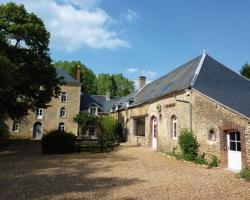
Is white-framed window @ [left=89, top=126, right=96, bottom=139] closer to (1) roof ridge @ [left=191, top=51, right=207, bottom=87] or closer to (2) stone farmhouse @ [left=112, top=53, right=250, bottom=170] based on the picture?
(2) stone farmhouse @ [left=112, top=53, right=250, bottom=170]

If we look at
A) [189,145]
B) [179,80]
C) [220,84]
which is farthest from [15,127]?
[220,84]

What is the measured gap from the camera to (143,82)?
99.0 feet

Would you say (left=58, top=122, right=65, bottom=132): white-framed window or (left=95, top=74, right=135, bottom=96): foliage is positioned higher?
(left=95, top=74, right=135, bottom=96): foliage

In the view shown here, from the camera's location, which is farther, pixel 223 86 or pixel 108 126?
pixel 108 126

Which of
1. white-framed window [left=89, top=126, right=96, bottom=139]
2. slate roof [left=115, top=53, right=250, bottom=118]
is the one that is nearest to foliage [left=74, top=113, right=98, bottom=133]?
white-framed window [left=89, top=126, right=96, bottom=139]

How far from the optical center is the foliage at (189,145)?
13.0 meters

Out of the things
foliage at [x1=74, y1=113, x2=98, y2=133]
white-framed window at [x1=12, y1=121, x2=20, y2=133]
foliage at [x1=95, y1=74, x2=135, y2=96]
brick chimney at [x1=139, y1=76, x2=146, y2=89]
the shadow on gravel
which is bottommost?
the shadow on gravel

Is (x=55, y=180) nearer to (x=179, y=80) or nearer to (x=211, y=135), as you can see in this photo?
(x=211, y=135)

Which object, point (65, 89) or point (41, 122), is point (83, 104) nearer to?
point (65, 89)

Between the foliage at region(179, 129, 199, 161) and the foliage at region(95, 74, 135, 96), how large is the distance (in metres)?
38.9

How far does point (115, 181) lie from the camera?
831 centimetres

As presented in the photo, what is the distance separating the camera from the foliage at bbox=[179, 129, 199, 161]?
1298cm

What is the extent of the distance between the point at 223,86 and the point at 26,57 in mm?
12723

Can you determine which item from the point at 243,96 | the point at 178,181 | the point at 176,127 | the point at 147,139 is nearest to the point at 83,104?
the point at 147,139
